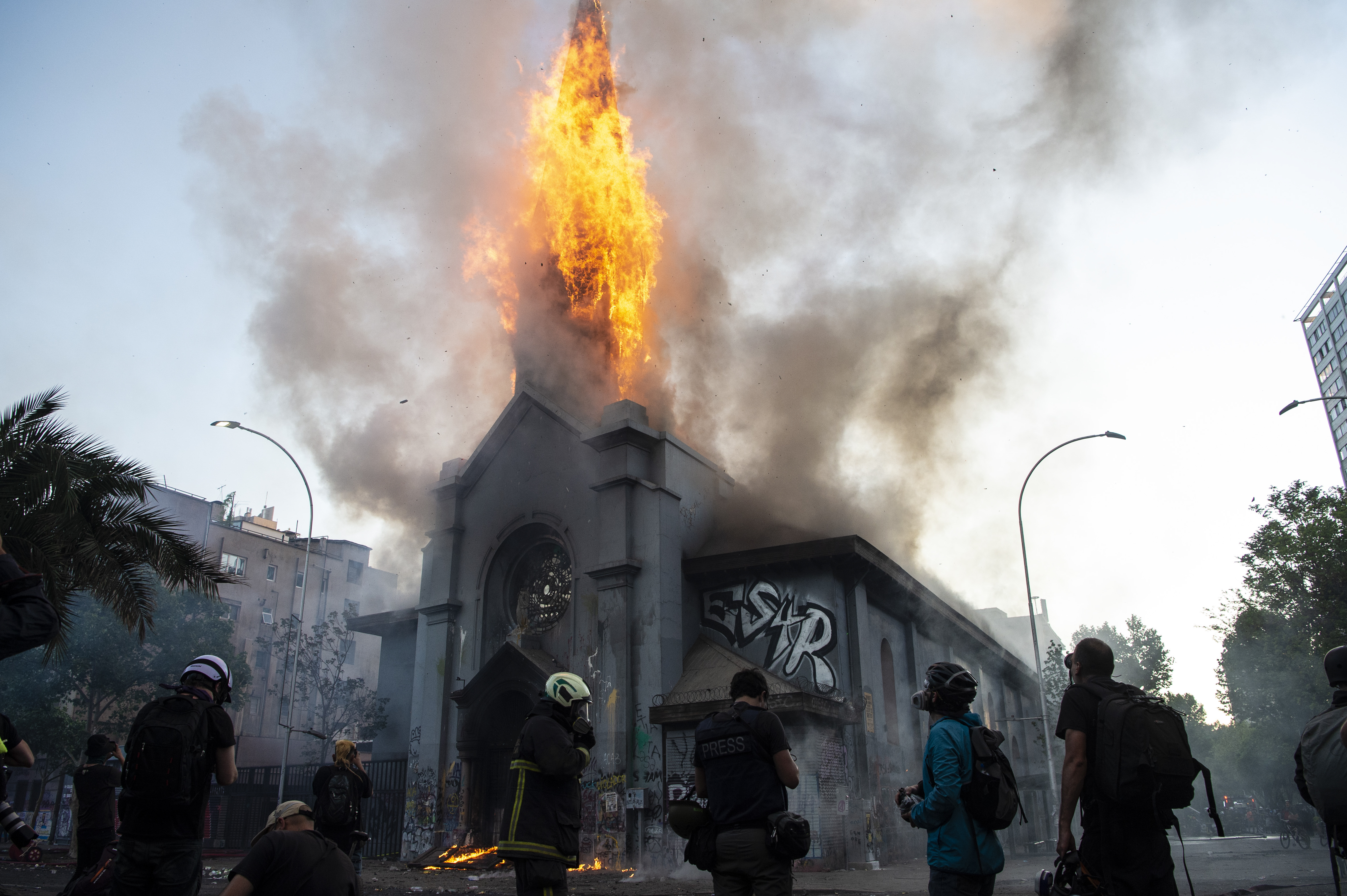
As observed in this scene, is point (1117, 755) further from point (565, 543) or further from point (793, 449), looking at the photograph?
point (793, 449)

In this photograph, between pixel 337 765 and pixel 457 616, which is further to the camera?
pixel 457 616

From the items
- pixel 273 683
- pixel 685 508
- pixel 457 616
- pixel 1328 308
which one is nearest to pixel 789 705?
pixel 685 508

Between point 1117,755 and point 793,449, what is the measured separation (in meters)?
21.6

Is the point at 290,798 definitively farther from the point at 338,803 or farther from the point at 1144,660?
the point at 1144,660

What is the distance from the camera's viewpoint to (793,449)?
86.1 feet

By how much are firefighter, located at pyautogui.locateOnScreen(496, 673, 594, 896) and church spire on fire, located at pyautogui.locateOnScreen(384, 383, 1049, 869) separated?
13.2m

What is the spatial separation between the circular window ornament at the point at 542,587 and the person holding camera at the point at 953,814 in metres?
17.3

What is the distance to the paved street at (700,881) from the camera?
13922 millimetres

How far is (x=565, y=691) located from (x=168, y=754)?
93.6 inches

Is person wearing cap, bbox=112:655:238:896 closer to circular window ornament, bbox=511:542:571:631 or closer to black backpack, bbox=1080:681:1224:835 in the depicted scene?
black backpack, bbox=1080:681:1224:835

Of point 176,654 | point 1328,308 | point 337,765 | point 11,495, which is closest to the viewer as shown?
point 337,765

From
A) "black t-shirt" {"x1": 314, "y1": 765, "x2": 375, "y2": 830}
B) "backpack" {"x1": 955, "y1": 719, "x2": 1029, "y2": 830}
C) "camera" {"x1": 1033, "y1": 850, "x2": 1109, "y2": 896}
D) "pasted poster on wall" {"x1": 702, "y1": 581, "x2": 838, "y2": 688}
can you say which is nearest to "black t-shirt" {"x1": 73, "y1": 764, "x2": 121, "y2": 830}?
"black t-shirt" {"x1": 314, "y1": 765, "x2": 375, "y2": 830}

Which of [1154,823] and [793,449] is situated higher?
[793,449]

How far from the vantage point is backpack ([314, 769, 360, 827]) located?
27.6 feet
